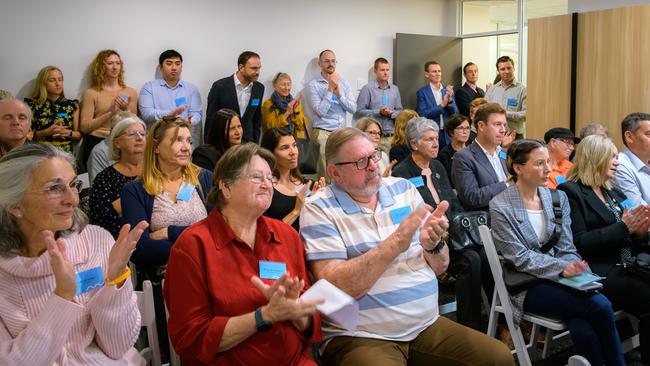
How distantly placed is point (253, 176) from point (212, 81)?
534 cm

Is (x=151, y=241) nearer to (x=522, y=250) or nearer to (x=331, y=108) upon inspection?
(x=522, y=250)

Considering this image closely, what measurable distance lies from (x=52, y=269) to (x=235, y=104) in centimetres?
525

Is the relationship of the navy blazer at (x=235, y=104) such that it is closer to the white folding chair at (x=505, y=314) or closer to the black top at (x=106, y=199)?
the black top at (x=106, y=199)

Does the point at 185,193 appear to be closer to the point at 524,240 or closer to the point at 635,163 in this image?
the point at 524,240

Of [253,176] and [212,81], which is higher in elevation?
[212,81]

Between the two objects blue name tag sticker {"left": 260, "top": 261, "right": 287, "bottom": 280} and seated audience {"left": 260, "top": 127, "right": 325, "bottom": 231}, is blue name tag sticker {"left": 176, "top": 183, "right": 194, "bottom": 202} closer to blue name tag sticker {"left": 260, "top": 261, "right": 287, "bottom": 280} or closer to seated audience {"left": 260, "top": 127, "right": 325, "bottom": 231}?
seated audience {"left": 260, "top": 127, "right": 325, "bottom": 231}

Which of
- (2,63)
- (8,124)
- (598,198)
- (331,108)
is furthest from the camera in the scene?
(331,108)

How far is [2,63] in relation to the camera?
582 centimetres

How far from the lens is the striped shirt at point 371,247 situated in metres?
2.22

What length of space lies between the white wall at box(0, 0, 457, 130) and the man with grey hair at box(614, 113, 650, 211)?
4560 mm

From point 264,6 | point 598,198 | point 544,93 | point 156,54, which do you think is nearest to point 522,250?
point 598,198

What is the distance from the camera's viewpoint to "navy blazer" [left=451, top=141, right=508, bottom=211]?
413 centimetres

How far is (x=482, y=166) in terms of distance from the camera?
432 cm

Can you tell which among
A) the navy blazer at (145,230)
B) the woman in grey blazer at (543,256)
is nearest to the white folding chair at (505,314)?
the woman in grey blazer at (543,256)
